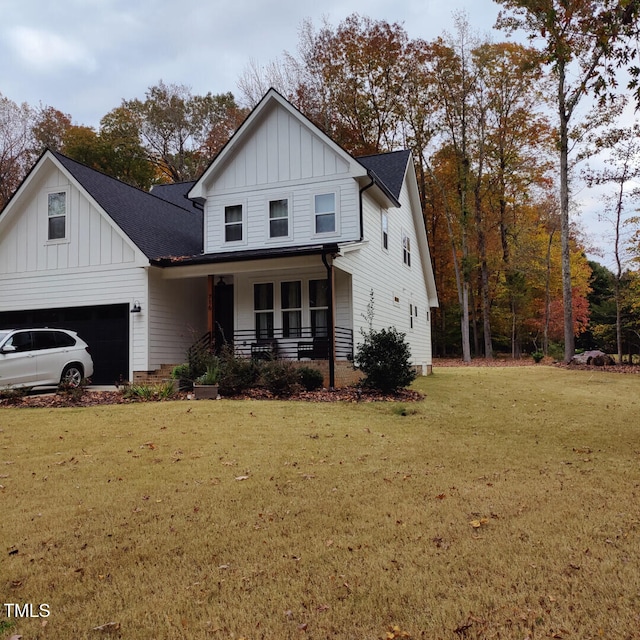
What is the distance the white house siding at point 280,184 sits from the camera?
14.7 m

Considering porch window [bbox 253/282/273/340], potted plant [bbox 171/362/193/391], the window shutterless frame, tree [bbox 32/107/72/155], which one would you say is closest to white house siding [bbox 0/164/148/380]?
the window shutterless frame

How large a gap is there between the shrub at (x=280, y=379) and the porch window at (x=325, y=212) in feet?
17.0

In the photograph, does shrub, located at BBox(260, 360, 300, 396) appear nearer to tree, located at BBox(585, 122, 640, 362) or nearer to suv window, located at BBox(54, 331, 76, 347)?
suv window, located at BBox(54, 331, 76, 347)

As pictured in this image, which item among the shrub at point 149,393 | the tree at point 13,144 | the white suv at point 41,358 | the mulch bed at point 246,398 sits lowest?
the mulch bed at point 246,398

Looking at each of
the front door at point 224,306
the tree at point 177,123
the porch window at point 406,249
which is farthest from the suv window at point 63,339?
the tree at point 177,123

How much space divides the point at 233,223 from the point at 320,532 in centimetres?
1295

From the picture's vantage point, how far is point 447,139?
33.0m

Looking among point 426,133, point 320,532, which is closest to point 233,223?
point 320,532

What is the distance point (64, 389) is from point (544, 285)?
32428 millimetres

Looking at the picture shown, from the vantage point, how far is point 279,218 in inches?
600

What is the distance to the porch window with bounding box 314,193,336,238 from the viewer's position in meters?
14.8

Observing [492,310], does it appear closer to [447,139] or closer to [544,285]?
[544,285]

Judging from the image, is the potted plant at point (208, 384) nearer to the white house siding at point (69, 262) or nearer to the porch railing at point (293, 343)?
the porch railing at point (293, 343)

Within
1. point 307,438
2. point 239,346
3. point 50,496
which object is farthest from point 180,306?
point 50,496
